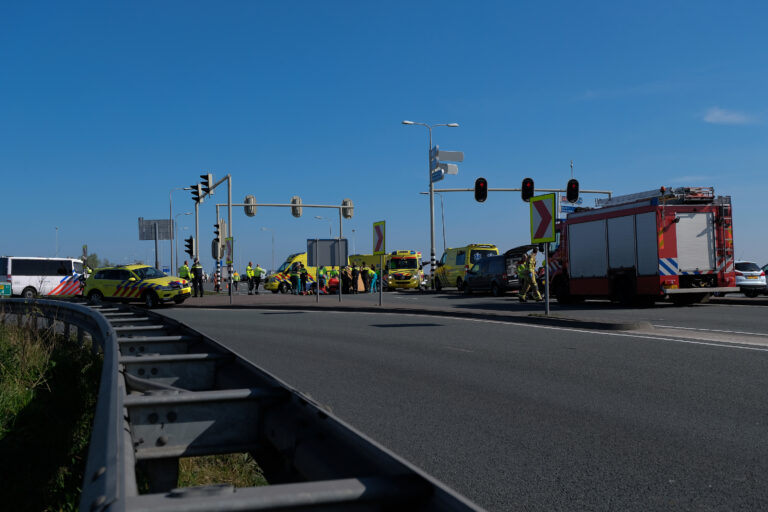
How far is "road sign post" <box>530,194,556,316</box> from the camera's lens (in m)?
16.4

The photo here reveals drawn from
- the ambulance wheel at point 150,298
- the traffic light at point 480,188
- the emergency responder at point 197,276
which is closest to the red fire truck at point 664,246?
the traffic light at point 480,188

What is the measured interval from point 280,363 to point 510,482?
627 cm

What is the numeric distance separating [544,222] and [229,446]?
14.4 m

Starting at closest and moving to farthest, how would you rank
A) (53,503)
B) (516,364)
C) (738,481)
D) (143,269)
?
(53,503) < (738,481) < (516,364) < (143,269)

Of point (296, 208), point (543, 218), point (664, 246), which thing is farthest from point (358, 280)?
point (543, 218)

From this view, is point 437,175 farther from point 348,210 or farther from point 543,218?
point 543,218

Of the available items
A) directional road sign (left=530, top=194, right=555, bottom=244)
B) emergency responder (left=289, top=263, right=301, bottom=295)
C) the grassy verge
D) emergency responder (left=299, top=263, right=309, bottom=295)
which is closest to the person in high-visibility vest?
directional road sign (left=530, top=194, right=555, bottom=244)

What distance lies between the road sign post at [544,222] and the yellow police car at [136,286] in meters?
15.4

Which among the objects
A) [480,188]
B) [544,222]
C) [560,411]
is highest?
[480,188]

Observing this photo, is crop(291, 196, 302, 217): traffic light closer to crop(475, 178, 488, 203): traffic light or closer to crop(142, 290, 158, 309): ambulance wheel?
crop(475, 178, 488, 203): traffic light

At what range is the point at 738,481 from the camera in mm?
4539

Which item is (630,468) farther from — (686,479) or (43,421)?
(43,421)

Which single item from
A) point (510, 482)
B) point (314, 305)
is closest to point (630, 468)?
point (510, 482)

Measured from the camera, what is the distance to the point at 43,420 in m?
6.00
